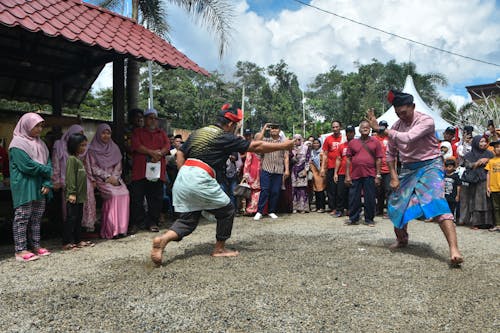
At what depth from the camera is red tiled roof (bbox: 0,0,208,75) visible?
183 inches

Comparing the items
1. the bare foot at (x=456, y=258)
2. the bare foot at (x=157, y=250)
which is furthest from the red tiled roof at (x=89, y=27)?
the bare foot at (x=456, y=258)

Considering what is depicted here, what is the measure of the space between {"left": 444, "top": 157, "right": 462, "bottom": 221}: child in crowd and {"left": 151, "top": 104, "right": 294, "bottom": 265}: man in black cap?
14.3ft

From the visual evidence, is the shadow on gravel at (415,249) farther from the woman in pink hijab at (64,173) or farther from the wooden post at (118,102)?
the wooden post at (118,102)

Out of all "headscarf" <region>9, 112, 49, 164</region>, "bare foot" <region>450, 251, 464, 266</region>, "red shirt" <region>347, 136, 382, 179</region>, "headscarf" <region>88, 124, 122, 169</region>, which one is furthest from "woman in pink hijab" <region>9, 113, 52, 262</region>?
"red shirt" <region>347, 136, 382, 179</region>

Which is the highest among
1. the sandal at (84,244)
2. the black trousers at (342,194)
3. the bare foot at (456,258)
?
the black trousers at (342,194)

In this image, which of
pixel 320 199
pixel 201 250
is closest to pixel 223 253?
pixel 201 250

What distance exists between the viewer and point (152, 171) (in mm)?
6023

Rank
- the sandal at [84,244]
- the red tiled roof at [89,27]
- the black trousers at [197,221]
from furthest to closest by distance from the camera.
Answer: the sandal at [84,244], the red tiled roof at [89,27], the black trousers at [197,221]

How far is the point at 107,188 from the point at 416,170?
4.25 m

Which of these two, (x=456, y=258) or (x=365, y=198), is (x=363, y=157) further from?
(x=456, y=258)

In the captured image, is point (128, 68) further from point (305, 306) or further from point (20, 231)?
point (305, 306)

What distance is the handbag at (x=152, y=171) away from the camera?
237 inches

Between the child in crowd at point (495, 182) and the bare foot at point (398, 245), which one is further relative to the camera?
the child in crowd at point (495, 182)

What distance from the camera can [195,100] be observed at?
1448 inches
